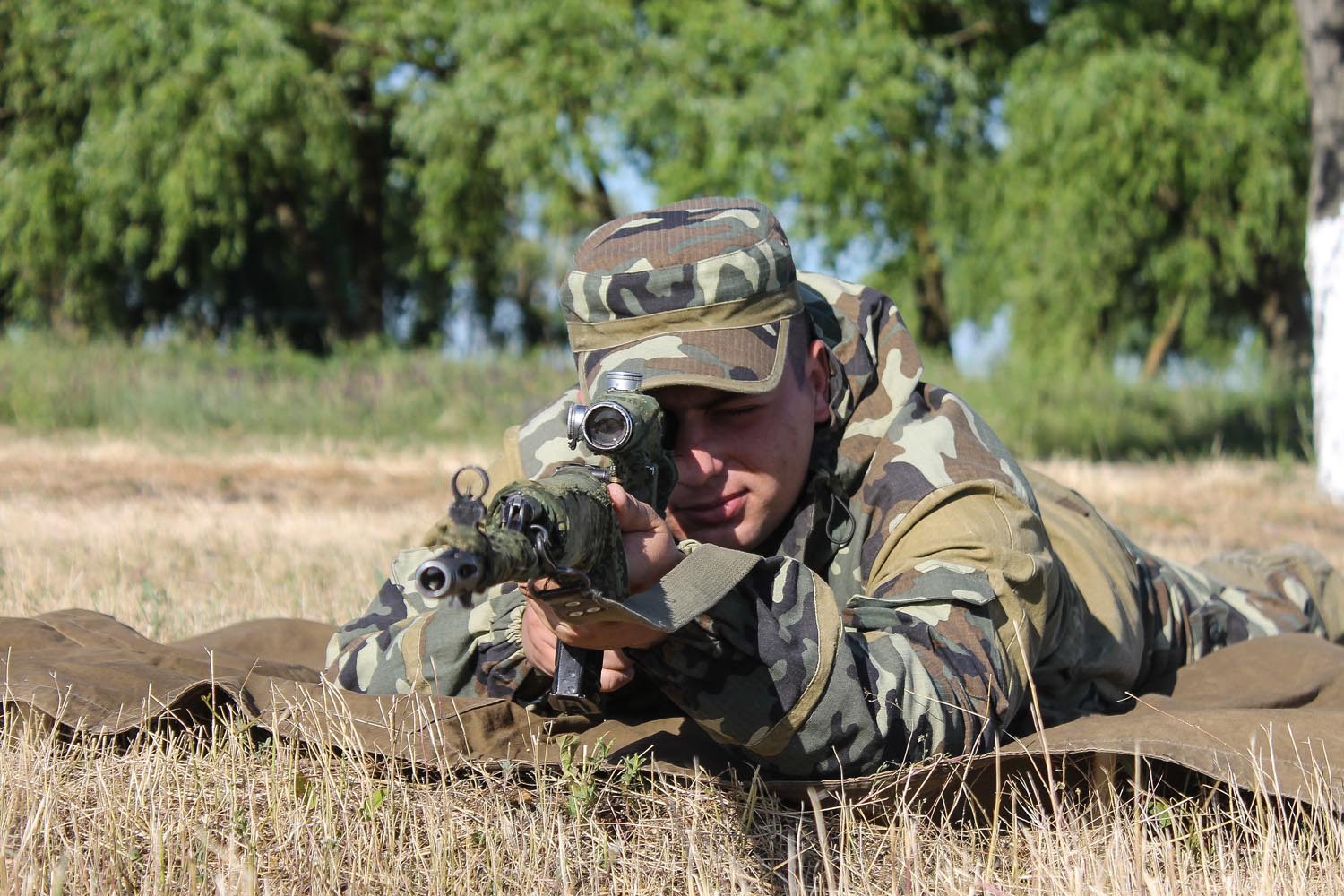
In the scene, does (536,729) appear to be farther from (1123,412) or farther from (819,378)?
(1123,412)

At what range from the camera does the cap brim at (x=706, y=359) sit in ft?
9.53

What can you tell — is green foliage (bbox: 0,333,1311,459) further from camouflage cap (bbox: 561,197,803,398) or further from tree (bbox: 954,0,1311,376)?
camouflage cap (bbox: 561,197,803,398)

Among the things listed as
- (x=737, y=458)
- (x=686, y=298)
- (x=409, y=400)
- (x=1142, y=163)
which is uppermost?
(x=1142, y=163)

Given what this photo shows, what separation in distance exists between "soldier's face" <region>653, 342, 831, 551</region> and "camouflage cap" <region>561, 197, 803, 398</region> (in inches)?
3.2

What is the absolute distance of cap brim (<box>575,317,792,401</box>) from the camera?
114 inches

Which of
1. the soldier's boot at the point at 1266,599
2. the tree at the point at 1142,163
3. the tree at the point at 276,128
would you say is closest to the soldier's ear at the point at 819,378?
the soldier's boot at the point at 1266,599

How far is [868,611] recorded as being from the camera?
2803 millimetres

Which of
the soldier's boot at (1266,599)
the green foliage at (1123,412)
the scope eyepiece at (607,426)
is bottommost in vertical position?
the green foliage at (1123,412)

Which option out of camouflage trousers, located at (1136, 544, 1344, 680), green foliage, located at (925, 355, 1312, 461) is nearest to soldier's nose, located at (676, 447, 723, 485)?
camouflage trousers, located at (1136, 544, 1344, 680)

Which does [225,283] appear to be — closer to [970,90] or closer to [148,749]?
[970,90]

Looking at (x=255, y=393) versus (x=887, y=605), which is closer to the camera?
(x=887, y=605)

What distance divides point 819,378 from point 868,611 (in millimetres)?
767

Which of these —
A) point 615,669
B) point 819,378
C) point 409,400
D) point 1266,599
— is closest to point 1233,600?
point 1266,599

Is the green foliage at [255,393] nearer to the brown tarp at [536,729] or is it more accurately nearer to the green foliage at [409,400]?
the green foliage at [409,400]
